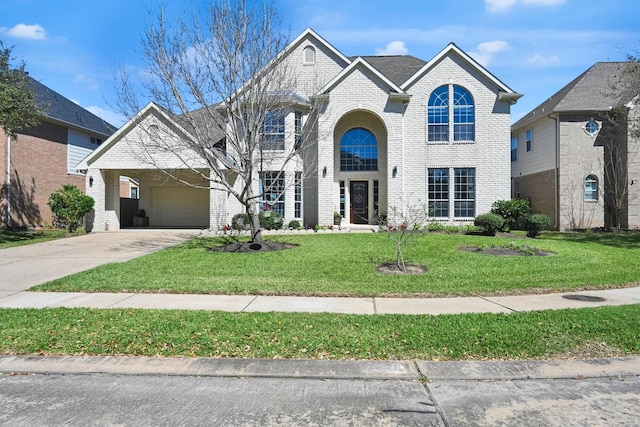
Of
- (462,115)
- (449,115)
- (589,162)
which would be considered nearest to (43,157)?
(449,115)

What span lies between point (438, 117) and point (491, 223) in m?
6.29

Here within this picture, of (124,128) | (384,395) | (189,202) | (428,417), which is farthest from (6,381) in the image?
→ (189,202)

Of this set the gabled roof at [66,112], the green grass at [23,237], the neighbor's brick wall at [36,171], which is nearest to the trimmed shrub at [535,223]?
the green grass at [23,237]

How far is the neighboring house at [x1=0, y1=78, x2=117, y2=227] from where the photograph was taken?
21.2 metres

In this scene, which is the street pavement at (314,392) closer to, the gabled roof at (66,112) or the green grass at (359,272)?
the green grass at (359,272)

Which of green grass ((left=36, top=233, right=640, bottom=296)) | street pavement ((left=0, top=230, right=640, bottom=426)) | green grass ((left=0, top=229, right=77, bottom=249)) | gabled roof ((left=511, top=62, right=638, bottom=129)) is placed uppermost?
gabled roof ((left=511, top=62, right=638, bottom=129))

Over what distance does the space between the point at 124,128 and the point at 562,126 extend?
74.6 feet

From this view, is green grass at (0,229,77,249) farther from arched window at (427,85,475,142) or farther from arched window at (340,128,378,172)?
arched window at (427,85,475,142)

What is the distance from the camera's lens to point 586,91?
69.5ft

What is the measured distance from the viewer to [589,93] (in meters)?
21.0

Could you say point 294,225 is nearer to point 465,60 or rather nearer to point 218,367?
point 465,60

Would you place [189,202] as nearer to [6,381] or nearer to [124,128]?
[124,128]

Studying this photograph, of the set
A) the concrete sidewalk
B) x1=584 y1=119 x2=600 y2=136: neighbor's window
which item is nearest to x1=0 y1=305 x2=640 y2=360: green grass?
the concrete sidewalk

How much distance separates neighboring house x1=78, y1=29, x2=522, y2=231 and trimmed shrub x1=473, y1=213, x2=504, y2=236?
8.13 feet
